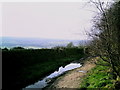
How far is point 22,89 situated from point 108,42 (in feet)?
28.8

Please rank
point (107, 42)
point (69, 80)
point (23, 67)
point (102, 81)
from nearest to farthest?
point (107, 42), point (102, 81), point (69, 80), point (23, 67)

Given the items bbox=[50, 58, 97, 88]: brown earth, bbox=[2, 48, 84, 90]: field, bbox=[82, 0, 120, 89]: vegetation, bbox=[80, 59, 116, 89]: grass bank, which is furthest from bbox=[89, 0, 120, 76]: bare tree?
bbox=[2, 48, 84, 90]: field

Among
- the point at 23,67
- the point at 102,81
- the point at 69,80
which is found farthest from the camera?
the point at 23,67

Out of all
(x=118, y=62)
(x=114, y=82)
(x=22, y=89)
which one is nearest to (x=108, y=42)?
(x=118, y=62)

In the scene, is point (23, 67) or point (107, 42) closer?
point (107, 42)

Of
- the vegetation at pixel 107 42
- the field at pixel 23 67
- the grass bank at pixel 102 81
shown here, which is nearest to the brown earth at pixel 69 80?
the grass bank at pixel 102 81

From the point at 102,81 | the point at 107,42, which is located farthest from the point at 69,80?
the point at 107,42

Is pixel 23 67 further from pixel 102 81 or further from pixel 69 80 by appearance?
pixel 102 81

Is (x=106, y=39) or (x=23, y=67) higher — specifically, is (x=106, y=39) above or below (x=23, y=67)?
above

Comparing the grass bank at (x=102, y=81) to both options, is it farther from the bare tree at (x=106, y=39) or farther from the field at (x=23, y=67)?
the field at (x=23, y=67)

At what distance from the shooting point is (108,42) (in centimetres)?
931

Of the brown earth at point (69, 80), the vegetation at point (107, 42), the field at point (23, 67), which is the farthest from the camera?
the field at point (23, 67)

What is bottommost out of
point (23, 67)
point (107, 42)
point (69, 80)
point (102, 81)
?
point (69, 80)

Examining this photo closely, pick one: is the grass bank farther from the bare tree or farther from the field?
the field
